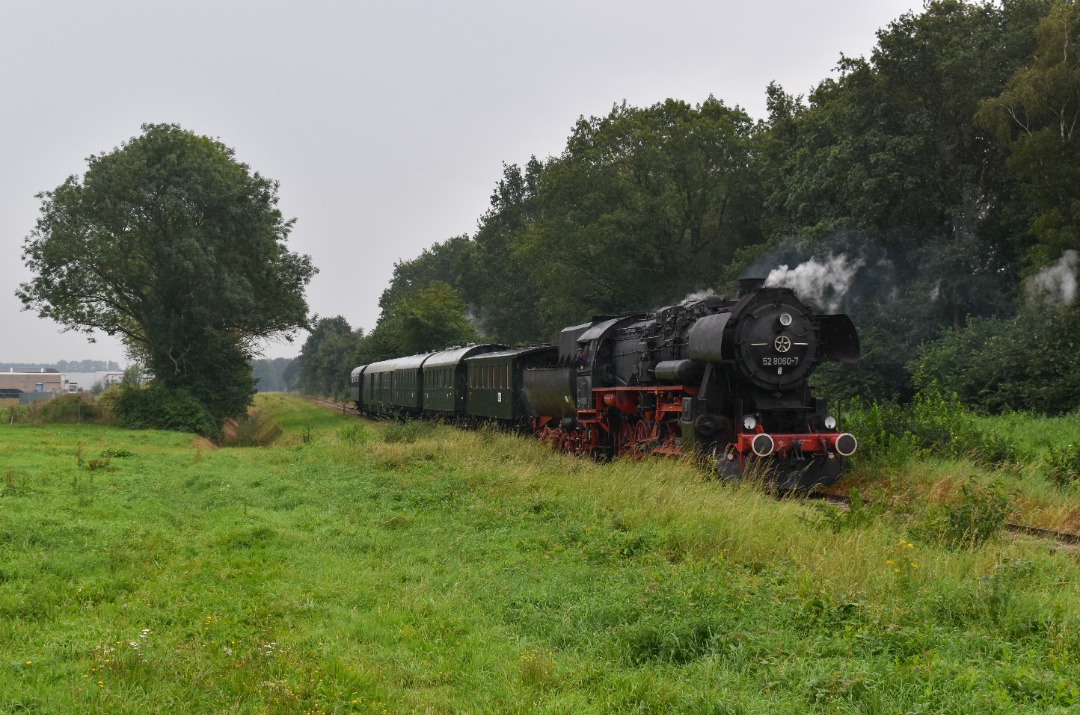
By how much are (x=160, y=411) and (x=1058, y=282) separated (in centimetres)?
3346

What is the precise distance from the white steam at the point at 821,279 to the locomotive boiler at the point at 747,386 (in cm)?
217

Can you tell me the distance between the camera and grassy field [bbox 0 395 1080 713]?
5.47 m

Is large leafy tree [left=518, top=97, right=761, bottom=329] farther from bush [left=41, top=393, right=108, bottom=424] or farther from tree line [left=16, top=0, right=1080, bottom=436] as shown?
bush [left=41, top=393, right=108, bottom=424]

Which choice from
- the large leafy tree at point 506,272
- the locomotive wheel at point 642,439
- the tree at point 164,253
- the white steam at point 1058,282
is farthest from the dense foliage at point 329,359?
the locomotive wheel at point 642,439

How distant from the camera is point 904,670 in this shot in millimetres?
5371

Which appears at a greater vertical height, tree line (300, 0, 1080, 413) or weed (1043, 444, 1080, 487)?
tree line (300, 0, 1080, 413)

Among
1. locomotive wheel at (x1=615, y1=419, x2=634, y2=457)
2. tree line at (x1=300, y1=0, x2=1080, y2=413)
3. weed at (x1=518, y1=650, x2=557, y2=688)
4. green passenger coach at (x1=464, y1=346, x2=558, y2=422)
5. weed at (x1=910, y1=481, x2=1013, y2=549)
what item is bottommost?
weed at (x1=518, y1=650, x2=557, y2=688)

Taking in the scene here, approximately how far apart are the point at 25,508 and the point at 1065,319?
1039 inches

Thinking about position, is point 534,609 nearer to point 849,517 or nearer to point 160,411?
point 849,517

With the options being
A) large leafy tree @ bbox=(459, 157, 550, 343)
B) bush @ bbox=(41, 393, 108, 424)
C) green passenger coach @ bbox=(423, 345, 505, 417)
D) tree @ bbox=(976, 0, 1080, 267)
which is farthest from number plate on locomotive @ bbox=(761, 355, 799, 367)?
large leafy tree @ bbox=(459, 157, 550, 343)

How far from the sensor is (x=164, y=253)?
116ft

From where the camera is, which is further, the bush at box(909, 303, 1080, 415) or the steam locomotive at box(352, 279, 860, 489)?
the bush at box(909, 303, 1080, 415)

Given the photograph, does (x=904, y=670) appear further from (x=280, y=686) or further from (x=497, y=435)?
(x=497, y=435)

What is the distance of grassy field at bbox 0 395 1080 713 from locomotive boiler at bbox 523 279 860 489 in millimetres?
1550
